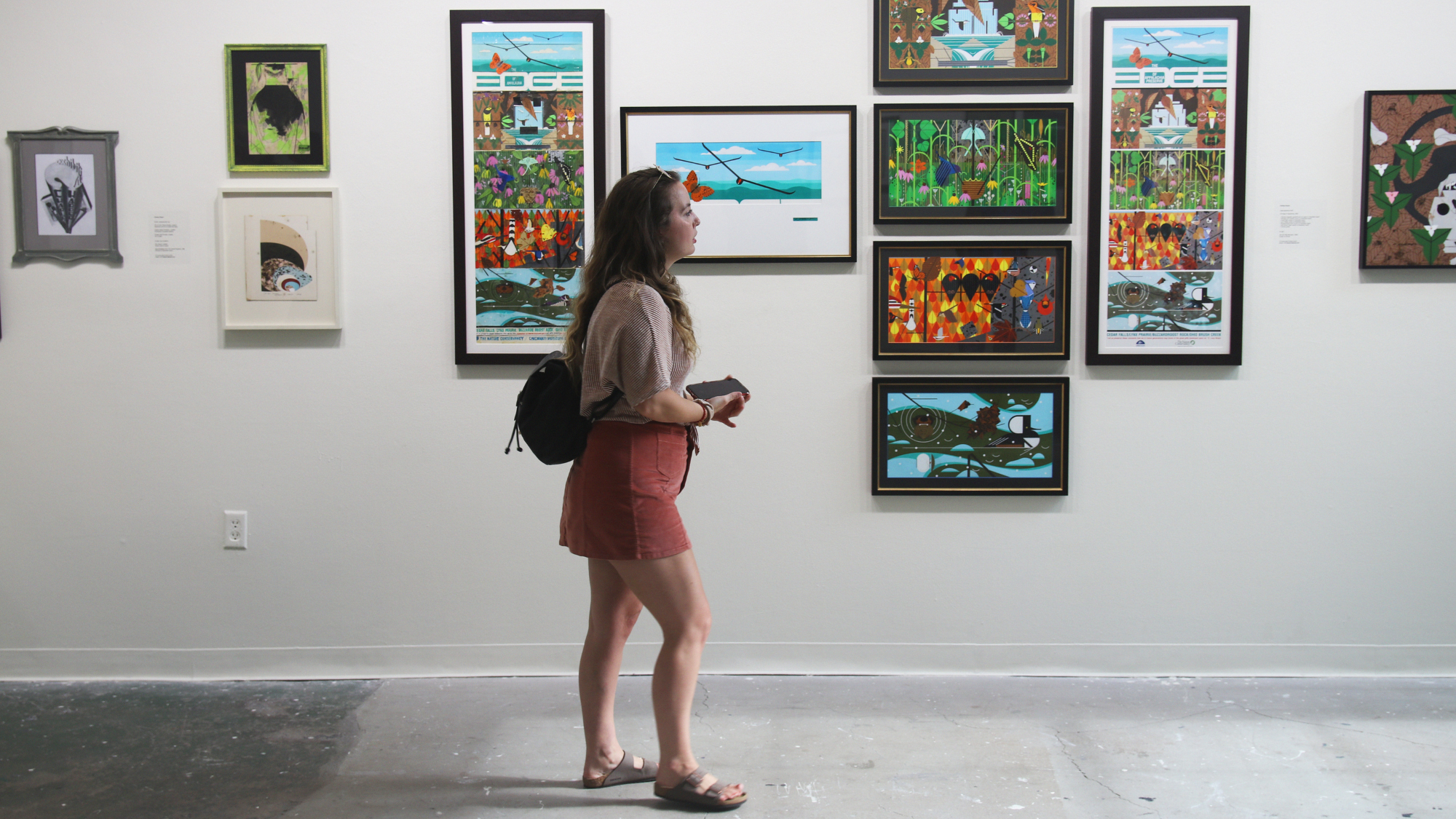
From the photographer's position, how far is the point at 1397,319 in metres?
2.48

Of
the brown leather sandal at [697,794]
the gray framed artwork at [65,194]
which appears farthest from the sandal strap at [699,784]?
the gray framed artwork at [65,194]

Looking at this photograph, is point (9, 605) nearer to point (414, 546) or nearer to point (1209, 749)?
point (414, 546)

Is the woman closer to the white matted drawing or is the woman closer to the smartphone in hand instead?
the smartphone in hand

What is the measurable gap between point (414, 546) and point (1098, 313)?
2.03 m

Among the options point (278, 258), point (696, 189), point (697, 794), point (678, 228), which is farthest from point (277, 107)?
point (697, 794)

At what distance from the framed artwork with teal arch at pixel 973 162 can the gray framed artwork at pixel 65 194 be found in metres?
2.12

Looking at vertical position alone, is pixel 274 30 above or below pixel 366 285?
above

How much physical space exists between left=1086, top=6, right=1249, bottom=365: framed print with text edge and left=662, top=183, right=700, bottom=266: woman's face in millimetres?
1304

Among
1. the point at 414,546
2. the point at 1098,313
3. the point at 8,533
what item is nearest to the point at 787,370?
the point at 1098,313

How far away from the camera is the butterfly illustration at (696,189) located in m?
2.45

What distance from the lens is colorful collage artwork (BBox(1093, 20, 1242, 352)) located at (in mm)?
2434

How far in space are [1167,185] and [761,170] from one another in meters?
1.11

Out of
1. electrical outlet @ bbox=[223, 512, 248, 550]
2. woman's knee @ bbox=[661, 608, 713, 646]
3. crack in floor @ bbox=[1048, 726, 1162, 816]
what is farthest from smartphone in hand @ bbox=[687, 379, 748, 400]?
electrical outlet @ bbox=[223, 512, 248, 550]

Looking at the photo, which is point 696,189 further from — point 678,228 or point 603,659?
point 603,659
